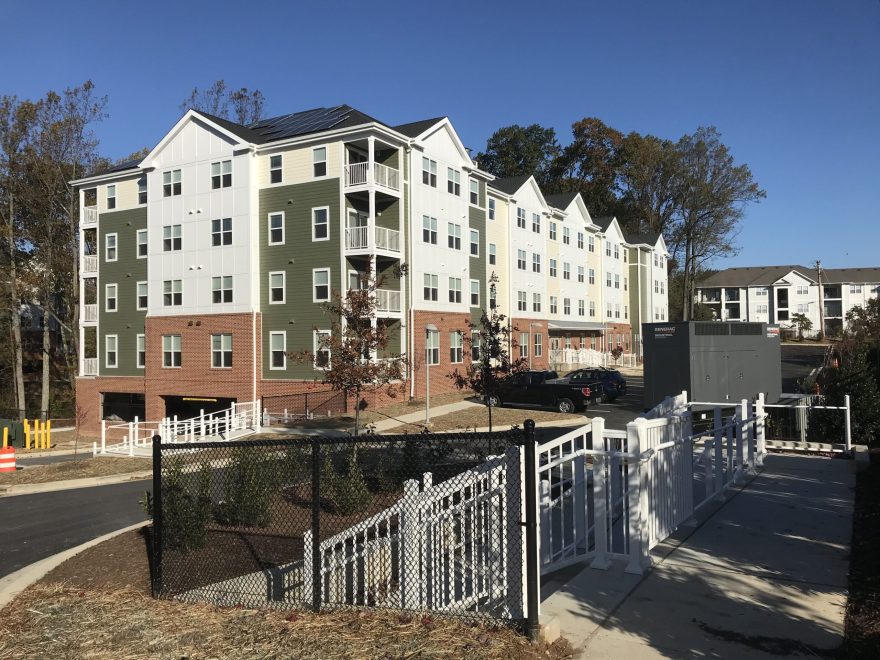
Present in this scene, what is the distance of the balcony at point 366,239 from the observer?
31219 mm

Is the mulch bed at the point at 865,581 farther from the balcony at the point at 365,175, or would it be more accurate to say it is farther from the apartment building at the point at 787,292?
the apartment building at the point at 787,292

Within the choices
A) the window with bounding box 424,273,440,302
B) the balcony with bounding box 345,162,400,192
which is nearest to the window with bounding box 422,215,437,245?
the window with bounding box 424,273,440,302

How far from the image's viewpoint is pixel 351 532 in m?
7.09

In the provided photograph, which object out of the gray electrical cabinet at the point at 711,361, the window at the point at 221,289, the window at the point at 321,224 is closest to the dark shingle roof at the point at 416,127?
the window at the point at 321,224

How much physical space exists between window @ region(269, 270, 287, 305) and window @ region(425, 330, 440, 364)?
7017 mm

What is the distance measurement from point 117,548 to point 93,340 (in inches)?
1719

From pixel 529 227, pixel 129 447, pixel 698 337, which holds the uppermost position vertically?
pixel 529 227

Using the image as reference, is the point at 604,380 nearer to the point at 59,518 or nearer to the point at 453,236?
the point at 453,236

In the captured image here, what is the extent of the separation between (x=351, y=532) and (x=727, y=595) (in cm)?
359

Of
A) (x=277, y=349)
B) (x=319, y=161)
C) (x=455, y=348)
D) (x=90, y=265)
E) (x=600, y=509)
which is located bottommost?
(x=600, y=509)

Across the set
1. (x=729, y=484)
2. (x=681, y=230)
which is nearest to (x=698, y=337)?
(x=729, y=484)

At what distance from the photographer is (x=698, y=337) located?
845 inches

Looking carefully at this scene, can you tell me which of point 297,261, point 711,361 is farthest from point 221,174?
point 711,361

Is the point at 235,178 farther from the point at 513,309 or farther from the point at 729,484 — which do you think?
the point at 729,484
